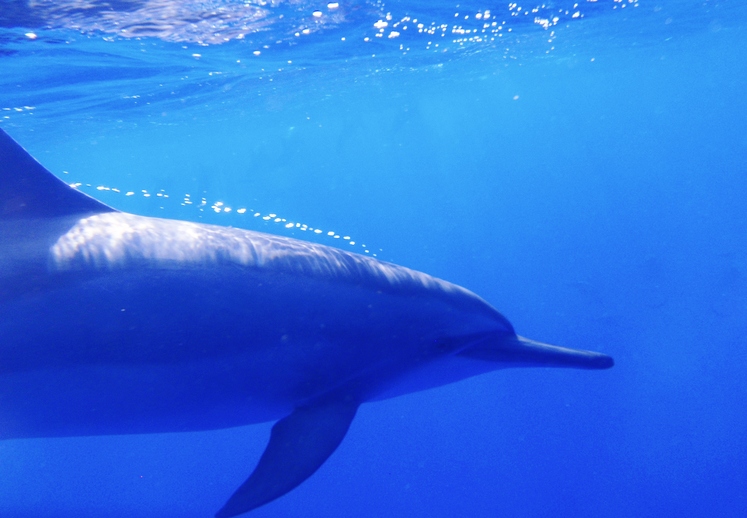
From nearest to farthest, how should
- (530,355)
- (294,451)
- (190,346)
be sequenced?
(190,346) < (294,451) < (530,355)

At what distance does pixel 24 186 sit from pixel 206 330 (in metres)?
1.31

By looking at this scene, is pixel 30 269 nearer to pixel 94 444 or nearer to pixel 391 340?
pixel 391 340

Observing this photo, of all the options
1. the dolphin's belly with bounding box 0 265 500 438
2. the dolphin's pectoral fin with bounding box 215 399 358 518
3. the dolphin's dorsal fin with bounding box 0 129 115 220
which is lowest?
the dolphin's pectoral fin with bounding box 215 399 358 518

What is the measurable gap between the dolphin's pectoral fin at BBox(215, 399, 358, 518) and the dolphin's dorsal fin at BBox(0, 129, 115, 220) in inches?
75.3

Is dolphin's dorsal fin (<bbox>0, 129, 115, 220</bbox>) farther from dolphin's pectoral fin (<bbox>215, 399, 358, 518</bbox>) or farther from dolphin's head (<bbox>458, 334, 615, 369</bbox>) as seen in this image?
dolphin's head (<bbox>458, 334, 615, 369</bbox>)

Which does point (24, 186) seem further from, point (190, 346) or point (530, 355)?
point (530, 355)

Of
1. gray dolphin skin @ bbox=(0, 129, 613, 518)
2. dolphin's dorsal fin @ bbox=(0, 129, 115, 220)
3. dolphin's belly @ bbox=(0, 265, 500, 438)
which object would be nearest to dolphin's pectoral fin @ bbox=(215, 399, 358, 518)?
gray dolphin skin @ bbox=(0, 129, 613, 518)

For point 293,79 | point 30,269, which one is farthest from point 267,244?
point 293,79

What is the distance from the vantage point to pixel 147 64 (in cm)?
1516

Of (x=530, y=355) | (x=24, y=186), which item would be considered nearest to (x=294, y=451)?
(x=530, y=355)

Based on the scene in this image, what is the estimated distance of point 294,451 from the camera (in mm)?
3492

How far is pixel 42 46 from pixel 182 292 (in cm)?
1106

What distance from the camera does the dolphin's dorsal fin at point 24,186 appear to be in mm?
3217

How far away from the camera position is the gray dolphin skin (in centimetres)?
297
